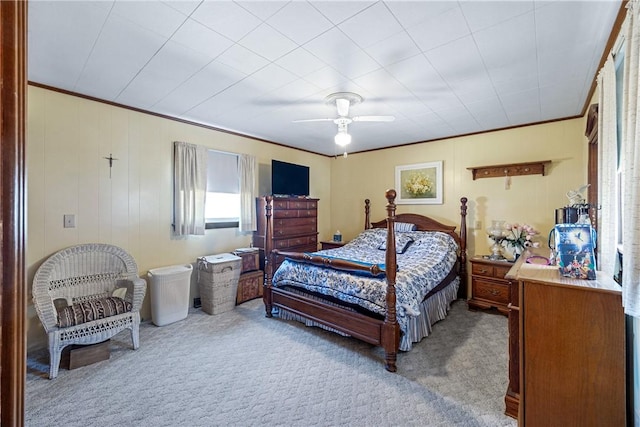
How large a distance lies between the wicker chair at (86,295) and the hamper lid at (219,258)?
86 cm

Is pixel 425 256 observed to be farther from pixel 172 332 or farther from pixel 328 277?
pixel 172 332

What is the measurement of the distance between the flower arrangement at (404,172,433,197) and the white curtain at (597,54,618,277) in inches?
111

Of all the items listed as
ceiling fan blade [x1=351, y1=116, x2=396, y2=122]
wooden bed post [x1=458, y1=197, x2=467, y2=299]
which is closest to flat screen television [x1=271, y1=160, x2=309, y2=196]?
ceiling fan blade [x1=351, y1=116, x2=396, y2=122]

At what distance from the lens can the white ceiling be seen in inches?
66.9

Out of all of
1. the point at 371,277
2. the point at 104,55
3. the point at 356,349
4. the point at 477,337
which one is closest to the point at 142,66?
the point at 104,55

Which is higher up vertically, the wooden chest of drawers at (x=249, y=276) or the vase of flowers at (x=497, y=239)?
the vase of flowers at (x=497, y=239)

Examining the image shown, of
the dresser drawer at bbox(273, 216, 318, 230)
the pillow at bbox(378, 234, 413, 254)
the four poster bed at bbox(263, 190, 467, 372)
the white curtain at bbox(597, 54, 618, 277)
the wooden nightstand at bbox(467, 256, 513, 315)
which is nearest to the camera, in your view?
the white curtain at bbox(597, 54, 618, 277)

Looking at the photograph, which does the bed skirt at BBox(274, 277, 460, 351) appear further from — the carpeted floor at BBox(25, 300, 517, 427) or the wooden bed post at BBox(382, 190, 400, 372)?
the wooden bed post at BBox(382, 190, 400, 372)

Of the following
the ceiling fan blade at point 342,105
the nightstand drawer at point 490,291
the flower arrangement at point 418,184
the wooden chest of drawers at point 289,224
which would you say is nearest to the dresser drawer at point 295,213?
the wooden chest of drawers at point 289,224

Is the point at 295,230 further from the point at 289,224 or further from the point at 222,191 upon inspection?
the point at 222,191

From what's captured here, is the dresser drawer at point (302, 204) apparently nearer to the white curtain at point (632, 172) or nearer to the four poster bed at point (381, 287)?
the four poster bed at point (381, 287)

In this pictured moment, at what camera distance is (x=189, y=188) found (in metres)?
3.77

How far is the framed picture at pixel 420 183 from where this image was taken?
462 cm

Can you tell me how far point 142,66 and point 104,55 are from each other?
0.25 m
